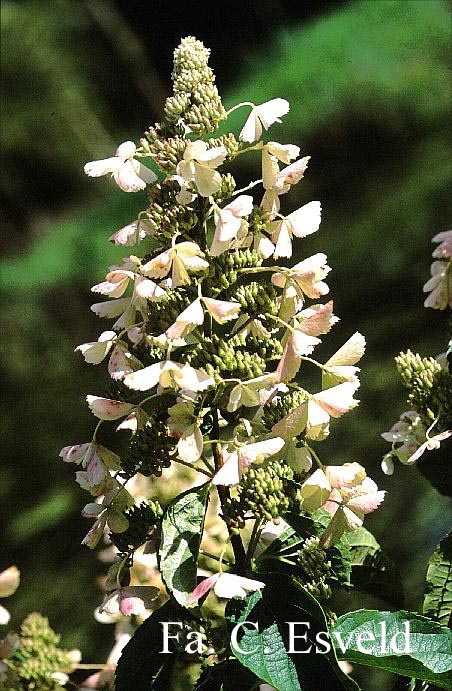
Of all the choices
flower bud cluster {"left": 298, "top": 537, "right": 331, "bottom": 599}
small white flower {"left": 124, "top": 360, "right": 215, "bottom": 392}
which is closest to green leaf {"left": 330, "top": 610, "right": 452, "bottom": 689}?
flower bud cluster {"left": 298, "top": 537, "right": 331, "bottom": 599}

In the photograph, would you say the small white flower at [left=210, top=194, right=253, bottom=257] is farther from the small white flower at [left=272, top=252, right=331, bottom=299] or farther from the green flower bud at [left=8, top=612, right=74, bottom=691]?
the green flower bud at [left=8, top=612, right=74, bottom=691]

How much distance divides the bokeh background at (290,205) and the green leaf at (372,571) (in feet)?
0.52

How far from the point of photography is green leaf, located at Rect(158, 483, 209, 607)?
1.31 ft

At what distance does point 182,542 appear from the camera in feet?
1.34

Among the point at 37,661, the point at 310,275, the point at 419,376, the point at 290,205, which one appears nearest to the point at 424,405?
the point at 419,376

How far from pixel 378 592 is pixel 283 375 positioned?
0.16 m

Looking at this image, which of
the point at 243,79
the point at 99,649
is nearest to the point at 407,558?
the point at 99,649

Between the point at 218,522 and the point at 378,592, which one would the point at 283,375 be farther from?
the point at 218,522

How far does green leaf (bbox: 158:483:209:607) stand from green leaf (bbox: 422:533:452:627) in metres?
0.14

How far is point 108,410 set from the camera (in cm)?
42

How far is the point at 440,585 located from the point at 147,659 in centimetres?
16

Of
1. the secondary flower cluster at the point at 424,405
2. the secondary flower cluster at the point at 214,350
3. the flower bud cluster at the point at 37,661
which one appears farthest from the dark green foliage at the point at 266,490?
the flower bud cluster at the point at 37,661

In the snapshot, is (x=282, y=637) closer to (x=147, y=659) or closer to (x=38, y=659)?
(x=147, y=659)

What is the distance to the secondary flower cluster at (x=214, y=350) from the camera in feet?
1.30
